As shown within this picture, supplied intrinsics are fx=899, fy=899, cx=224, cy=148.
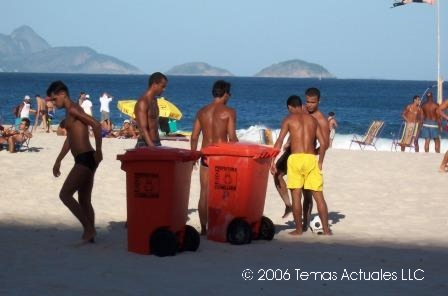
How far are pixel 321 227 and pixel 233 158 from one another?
150cm

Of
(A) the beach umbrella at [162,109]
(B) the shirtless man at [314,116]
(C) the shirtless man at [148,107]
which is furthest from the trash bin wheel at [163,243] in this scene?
(A) the beach umbrella at [162,109]

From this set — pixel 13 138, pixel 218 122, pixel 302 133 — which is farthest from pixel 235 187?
pixel 13 138

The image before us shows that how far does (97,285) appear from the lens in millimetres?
6465

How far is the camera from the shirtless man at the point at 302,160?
8797 mm

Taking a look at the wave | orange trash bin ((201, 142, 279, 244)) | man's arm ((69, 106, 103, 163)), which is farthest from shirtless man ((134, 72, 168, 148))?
the wave

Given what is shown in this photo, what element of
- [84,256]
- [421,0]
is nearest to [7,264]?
[84,256]

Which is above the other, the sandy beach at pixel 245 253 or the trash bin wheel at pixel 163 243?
the trash bin wheel at pixel 163 243

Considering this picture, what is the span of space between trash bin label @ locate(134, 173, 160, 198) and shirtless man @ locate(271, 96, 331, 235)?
161cm

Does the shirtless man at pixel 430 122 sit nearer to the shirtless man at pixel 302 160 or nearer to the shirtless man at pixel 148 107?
the shirtless man at pixel 302 160

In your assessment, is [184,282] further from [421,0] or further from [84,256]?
[421,0]

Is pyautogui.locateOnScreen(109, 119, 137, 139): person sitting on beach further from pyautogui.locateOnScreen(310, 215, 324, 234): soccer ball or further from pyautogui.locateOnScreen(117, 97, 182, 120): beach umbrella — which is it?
pyautogui.locateOnScreen(310, 215, 324, 234): soccer ball

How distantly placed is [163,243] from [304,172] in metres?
1.86

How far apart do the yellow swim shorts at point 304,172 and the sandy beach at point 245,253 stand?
55 cm

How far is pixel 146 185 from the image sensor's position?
763 cm
